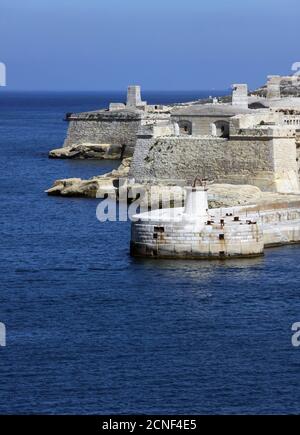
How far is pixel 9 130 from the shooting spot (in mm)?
80438

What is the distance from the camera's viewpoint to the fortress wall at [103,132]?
5606 cm

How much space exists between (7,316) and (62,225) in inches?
424

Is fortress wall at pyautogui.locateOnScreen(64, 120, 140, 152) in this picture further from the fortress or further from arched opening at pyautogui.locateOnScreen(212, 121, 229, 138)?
arched opening at pyautogui.locateOnScreen(212, 121, 229, 138)

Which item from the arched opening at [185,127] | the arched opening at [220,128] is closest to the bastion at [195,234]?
the arched opening at [220,128]

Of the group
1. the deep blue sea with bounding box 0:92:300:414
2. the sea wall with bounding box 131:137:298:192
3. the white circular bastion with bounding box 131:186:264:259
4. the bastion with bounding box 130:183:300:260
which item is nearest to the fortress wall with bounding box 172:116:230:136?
the sea wall with bounding box 131:137:298:192

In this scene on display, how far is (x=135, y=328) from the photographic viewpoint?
2445 cm

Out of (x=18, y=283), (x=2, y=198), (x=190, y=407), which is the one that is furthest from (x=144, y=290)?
(x=2, y=198)

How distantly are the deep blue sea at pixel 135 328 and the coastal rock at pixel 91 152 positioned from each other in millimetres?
20207

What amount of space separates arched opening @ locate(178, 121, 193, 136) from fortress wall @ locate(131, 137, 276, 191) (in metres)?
1.81

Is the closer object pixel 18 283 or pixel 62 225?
pixel 18 283

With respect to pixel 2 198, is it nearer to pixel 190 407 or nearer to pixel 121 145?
pixel 121 145

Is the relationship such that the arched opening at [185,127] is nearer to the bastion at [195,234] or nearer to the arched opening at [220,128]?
the arched opening at [220,128]

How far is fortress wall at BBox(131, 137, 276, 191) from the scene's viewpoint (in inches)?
1550

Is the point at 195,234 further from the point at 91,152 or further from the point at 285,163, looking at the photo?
the point at 91,152
